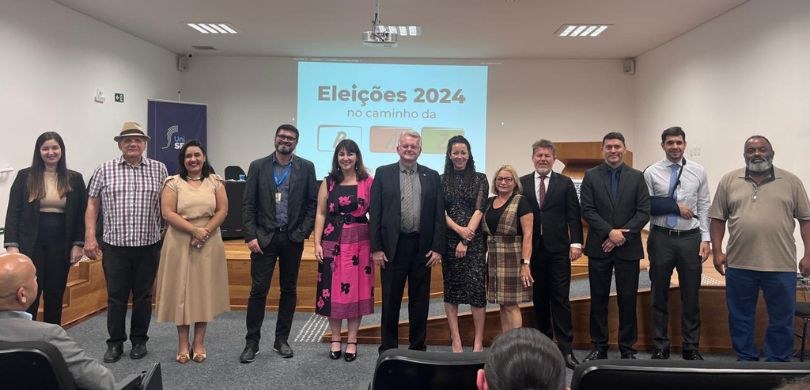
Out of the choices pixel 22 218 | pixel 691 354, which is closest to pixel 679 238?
pixel 691 354

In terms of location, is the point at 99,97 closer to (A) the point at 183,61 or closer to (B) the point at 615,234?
(A) the point at 183,61

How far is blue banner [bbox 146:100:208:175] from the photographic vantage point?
26.6 ft

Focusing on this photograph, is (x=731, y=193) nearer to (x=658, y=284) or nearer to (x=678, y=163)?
(x=678, y=163)

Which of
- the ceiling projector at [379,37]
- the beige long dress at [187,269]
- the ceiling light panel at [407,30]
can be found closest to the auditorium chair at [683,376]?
the beige long dress at [187,269]

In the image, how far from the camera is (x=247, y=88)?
29.5 ft

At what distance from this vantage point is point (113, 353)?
319 centimetres

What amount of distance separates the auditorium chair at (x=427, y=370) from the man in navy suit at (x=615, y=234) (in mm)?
2153

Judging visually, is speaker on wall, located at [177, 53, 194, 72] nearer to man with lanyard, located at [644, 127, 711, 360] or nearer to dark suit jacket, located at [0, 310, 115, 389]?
man with lanyard, located at [644, 127, 711, 360]

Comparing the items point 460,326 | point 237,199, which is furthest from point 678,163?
point 237,199

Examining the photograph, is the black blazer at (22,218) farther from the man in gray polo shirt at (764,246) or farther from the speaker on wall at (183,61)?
the speaker on wall at (183,61)

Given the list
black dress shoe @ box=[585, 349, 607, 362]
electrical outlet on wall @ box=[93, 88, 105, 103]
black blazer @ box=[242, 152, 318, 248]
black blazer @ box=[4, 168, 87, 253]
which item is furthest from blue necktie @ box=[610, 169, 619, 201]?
electrical outlet on wall @ box=[93, 88, 105, 103]

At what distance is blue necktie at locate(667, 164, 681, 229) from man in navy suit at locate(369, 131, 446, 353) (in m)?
1.43

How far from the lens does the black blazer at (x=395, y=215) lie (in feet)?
10.0

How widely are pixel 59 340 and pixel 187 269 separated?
5.62ft
